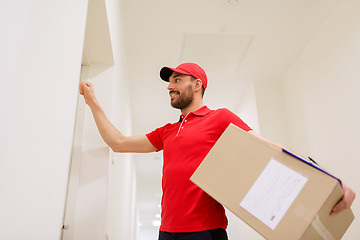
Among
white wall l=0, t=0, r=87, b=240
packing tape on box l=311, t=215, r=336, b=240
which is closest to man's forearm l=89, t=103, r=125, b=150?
white wall l=0, t=0, r=87, b=240

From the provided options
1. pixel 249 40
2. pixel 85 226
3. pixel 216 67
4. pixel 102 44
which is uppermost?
pixel 249 40

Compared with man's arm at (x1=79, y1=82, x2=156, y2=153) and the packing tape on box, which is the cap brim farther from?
the packing tape on box

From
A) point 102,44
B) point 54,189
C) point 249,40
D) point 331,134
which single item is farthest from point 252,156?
point 249,40

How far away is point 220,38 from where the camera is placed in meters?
2.45

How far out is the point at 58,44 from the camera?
0.63 meters

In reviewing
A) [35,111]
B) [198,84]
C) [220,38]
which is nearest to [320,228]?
[35,111]

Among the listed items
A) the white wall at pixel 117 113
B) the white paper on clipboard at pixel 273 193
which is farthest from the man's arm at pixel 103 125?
the white paper on clipboard at pixel 273 193

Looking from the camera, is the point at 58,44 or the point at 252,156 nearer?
the point at 58,44

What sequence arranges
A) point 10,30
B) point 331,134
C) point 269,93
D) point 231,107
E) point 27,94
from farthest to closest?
1. point 231,107
2. point 269,93
3. point 331,134
4. point 27,94
5. point 10,30

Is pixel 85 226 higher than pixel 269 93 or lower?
lower

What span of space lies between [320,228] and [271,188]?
18cm

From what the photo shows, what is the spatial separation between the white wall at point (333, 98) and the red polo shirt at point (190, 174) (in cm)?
129

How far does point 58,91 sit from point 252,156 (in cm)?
54

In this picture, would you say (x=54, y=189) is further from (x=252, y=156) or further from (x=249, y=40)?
(x=249, y=40)
